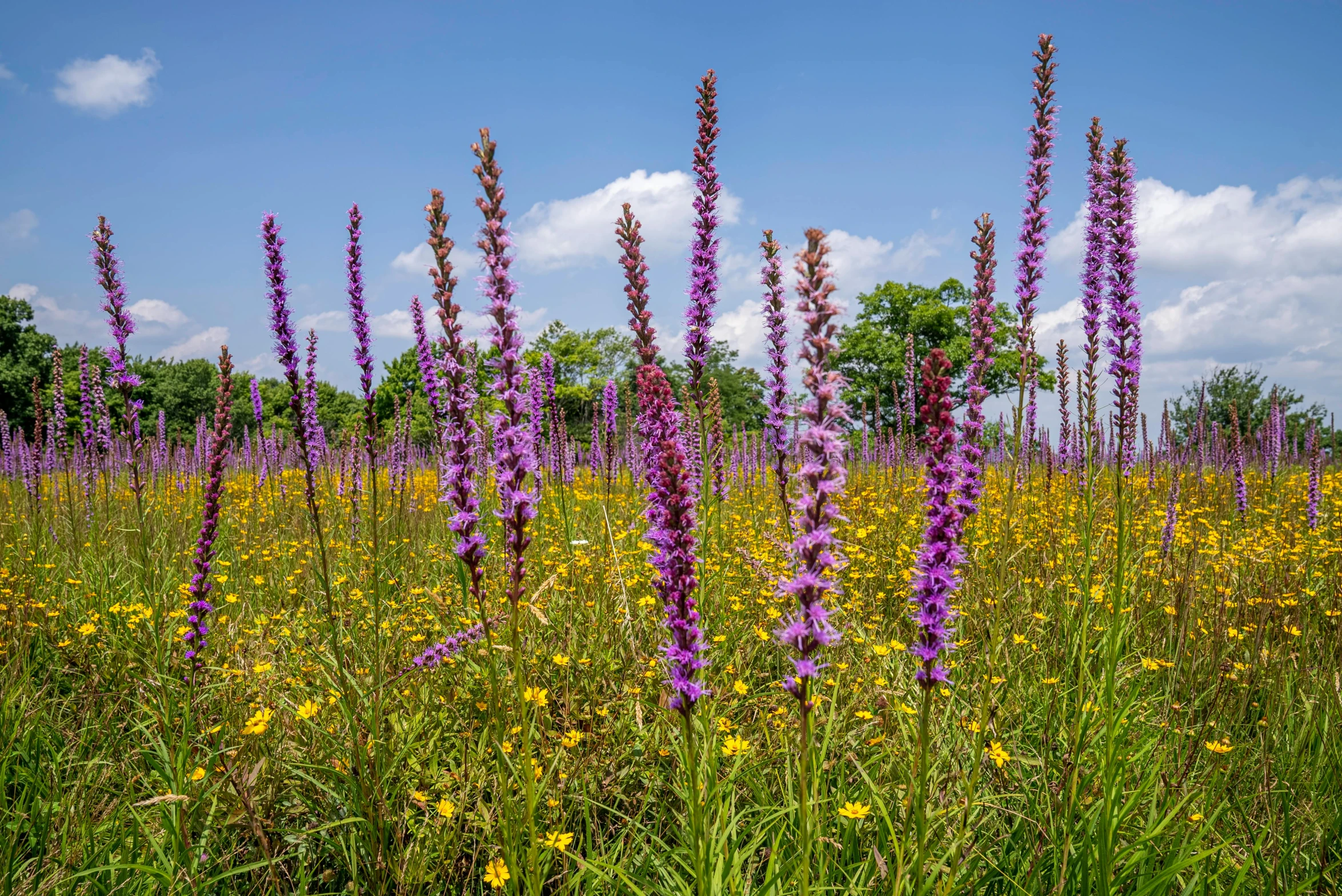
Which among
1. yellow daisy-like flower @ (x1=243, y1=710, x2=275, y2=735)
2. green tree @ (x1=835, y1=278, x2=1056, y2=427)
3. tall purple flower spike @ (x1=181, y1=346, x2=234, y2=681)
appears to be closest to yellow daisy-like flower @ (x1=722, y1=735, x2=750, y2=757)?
yellow daisy-like flower @ (x1=243, y1=710, x2=275, y2=735)

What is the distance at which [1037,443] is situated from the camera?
14.2 meters

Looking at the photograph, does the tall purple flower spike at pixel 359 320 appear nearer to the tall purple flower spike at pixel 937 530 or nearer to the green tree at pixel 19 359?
the tall purple flower spike at pixel 937 530

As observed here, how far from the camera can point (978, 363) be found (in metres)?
2.92

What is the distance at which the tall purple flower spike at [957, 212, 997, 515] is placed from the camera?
2223mm

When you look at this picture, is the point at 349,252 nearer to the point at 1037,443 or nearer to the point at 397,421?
the point at 397,421

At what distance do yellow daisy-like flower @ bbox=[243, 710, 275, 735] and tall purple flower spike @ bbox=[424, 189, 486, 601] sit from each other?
172cm

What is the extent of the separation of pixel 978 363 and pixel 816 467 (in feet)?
5.48

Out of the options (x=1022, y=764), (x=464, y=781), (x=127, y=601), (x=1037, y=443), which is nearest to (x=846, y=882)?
(x=1022, y=764)

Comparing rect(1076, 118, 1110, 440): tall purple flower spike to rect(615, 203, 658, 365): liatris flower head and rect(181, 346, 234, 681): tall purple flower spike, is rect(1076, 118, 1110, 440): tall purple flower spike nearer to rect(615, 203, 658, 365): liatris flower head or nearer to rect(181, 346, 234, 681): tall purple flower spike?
rect(615, 203, 658, 365): liatris flower head

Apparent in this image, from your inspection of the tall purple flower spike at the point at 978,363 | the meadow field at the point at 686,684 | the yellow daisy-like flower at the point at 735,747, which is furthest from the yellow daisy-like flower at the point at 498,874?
the tall purple flower spike at the point at 978,363

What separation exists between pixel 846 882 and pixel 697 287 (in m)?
3.11

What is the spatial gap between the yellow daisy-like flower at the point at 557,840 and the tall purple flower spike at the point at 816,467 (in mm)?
1435

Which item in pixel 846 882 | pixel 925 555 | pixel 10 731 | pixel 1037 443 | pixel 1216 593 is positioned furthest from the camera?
pixel 1037 443

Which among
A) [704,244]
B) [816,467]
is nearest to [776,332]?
[704,244]
